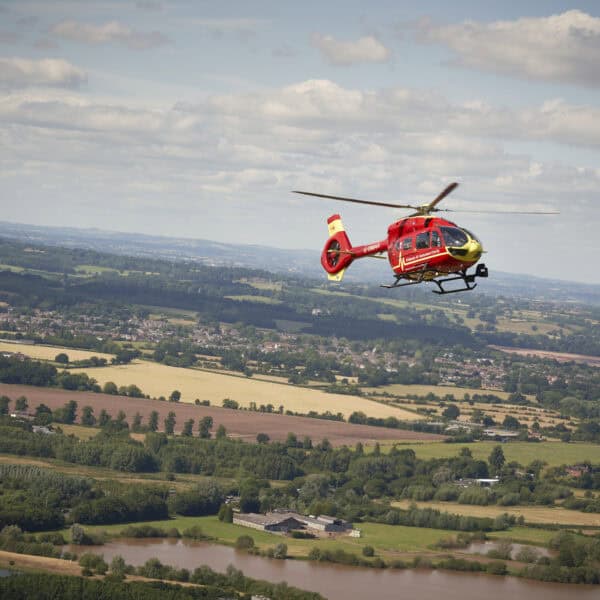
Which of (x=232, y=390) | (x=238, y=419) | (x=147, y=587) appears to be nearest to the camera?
(x=147, y=587)

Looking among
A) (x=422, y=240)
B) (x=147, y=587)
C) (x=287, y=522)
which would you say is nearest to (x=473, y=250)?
(x=422, y=240)

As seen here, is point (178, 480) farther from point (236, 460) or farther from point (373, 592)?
point (373, 592)

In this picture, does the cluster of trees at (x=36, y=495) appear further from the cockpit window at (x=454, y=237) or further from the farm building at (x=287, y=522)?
the cockpit window at (x=454, y=237)

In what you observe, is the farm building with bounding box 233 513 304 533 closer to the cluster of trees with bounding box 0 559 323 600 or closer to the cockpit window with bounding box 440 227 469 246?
the cluster of trees with bounding box 0 559 323 600

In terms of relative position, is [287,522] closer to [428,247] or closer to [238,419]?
[238,419]

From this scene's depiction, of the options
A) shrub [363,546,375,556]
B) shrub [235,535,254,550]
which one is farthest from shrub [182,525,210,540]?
shrub [363,546,375,556]

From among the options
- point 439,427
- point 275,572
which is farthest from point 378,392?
point 275,572

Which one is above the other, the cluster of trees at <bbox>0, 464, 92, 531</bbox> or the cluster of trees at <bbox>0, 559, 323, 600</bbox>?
the cluster of trees at <bbox>0, 464, 92, 531</bbox>
